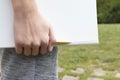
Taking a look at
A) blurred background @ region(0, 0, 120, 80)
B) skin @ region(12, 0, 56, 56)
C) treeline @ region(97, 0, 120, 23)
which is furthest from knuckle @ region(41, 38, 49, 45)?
treeline @ region(97, 0, 120, 23)

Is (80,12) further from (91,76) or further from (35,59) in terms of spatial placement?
(91,76)

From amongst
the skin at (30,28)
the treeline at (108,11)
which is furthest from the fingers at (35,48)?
the treeline at (108,11)

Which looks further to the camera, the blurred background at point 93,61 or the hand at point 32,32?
the blurred background at point 93,61

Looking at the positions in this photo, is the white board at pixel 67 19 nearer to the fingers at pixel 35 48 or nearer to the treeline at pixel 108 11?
the fingers at pixel 35 48

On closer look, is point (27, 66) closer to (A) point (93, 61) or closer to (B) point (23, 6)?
(B) point (23, 6)

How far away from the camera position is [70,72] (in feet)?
13.8

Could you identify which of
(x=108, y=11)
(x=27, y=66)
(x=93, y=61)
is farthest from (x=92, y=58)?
(x=108, y=11)

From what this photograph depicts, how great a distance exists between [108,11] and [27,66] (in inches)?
512

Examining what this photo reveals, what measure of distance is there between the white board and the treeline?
472 inches

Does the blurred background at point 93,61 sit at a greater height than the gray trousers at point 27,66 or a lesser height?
lesser

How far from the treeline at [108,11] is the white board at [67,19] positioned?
11994 mm

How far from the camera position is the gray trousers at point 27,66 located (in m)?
1.17

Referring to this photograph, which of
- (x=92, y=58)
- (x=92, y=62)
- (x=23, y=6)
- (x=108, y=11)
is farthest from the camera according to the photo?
(x=108, y=11)

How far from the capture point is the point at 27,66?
3.85 ft
